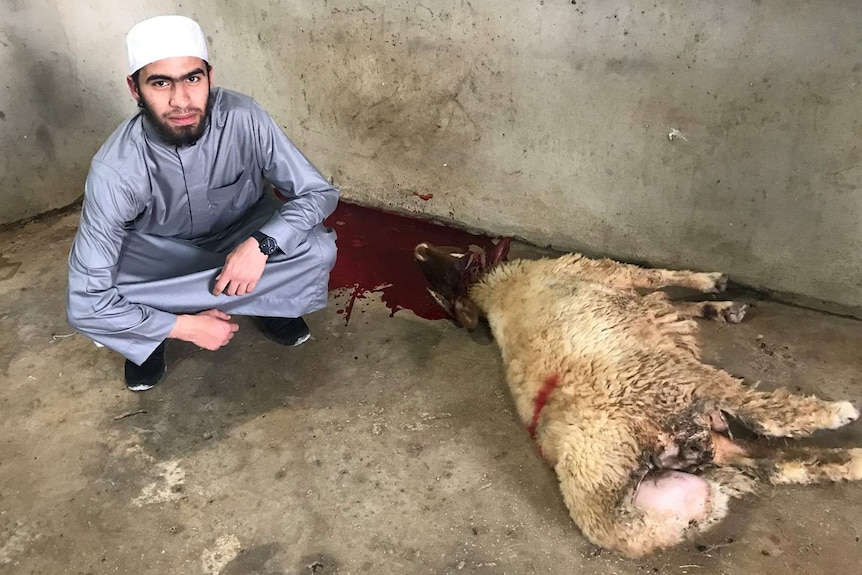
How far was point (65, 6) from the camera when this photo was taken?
3.56 meters

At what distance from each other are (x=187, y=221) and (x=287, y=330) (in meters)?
0.65

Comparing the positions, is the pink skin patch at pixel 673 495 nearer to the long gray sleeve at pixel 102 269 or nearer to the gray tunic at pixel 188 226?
the gray tunic at pixel 188 226

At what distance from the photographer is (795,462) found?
6.78 feet

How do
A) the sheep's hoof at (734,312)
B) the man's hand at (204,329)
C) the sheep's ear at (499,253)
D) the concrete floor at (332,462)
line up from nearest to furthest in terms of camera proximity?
1. the concrete floor at (332,462)
2. the man's hand at (204,329)
3. the sheep's hoof at (734,312)
4. the sheep's ear at (499,253)

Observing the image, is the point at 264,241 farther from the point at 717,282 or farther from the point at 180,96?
the point at 717,282

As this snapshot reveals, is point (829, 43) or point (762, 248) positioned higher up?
point (829, 43)

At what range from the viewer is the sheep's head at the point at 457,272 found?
280 centimetres

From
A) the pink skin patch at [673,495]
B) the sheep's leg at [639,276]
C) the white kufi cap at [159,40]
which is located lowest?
the pink skin patch at [673,495]

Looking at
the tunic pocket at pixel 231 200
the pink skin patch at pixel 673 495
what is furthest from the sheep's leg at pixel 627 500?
the tunic pocket at pixel 231 200

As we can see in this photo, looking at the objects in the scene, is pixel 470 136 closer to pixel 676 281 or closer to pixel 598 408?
pixel 676 281

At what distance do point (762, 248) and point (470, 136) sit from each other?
59.2 inches

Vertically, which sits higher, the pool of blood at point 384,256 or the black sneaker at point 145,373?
the pool of blood at point 384,256

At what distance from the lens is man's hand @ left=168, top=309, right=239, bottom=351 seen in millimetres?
2318

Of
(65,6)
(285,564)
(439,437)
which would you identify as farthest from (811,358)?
(65,6)
